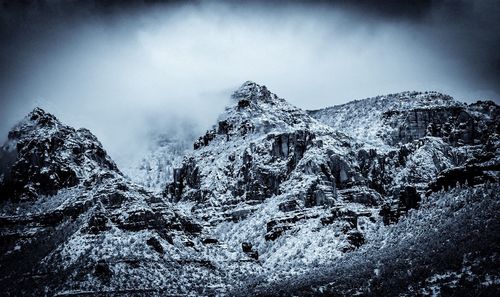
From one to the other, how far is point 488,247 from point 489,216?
1054 inches

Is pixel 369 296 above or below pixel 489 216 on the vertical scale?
below

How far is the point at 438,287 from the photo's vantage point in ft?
568

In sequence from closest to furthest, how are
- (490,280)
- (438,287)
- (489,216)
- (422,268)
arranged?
(490,280) → (438,287) → (422,268) → (489,216)

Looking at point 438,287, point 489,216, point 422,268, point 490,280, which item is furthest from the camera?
point 489,216

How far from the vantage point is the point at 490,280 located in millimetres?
162375

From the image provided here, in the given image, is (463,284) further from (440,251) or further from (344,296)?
(344,296)

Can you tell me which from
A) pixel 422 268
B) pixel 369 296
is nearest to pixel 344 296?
pixel 369 296

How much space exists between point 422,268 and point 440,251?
31.6 feet

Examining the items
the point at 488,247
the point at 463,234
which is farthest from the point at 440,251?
the point at 488,247

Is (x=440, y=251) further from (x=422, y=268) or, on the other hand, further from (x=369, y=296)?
(x=369, y=296)

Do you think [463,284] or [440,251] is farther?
[440,251]

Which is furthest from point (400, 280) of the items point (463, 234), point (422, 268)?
point (463, 234)

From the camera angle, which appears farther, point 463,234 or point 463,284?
point 463,234

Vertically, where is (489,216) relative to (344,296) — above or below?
above
